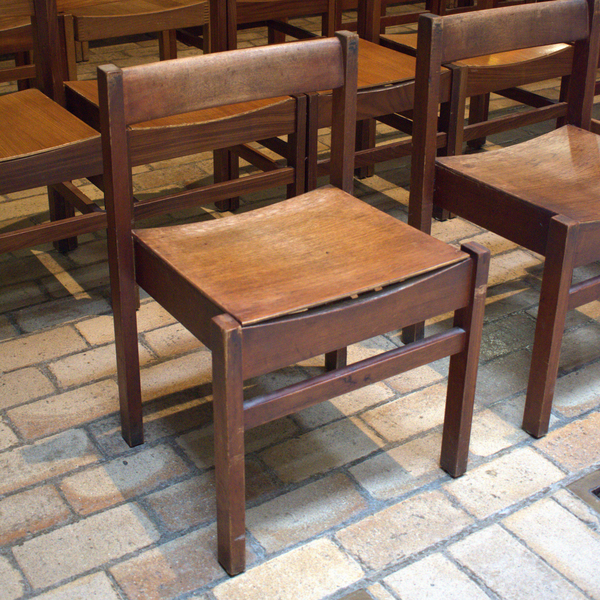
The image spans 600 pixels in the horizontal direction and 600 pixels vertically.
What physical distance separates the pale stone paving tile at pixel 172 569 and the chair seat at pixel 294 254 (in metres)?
0.50

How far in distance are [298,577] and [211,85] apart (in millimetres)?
943

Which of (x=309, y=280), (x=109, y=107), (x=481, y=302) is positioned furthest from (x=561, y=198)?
(x=109, y=107)

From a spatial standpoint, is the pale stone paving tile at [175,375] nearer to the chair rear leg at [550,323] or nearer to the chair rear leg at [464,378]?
the chair rear leg at [464,378]

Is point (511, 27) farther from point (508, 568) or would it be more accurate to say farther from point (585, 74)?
point (508, 568)

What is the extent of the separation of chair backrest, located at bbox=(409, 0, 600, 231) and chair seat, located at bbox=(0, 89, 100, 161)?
81cm

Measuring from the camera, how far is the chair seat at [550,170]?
1.82 meters

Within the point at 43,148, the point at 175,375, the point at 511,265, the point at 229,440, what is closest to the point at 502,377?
the point at 511,265

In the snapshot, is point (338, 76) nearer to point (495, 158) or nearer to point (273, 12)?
point (495, 158)

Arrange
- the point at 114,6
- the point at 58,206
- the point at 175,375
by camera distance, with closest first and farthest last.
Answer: the point at 175,375
the point at 58,206
the point at 114,6

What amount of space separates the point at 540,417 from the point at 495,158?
651 millimetres

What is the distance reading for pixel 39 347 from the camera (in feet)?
7.09

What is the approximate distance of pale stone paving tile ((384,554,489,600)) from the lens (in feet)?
4.86

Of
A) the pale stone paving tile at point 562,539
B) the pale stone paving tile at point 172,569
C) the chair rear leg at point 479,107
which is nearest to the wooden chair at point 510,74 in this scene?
the chair rear leg at point 479,107

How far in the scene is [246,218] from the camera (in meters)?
1.74
